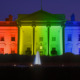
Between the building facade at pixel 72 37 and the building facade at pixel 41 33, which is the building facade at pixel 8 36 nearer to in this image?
the building facade at pixel 41 33

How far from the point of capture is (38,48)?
5153 cm

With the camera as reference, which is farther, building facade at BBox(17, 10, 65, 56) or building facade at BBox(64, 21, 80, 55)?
building facade at BBox(64, 21, 80, 55)

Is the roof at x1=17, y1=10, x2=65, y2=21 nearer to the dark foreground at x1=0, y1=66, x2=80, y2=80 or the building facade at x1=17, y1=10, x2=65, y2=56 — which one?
the building facade at x1=17, y1=10, x2=65, y2=56

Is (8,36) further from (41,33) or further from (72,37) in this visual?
(72,37)

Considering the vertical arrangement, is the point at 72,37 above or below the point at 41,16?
below

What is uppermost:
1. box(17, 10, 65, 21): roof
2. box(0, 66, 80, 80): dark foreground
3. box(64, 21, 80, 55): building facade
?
box(17, 10, 65, 21): roof

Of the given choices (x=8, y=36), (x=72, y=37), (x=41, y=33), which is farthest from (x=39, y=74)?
(x=8, y=36)

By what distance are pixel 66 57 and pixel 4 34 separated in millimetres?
19229

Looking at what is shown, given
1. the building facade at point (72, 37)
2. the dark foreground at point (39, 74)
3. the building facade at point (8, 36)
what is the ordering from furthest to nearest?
the building facade at point (8, 36) < the building facade at point (72, 37) < the dark foreground at point (39, 74)

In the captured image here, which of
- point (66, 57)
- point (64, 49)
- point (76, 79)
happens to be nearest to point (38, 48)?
point (64, 49)

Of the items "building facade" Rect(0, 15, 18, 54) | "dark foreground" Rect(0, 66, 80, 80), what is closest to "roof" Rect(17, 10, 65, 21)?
"building facade" Rect(0, 15, 18, 54)

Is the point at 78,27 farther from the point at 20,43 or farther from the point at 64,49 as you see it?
the point at 20,43

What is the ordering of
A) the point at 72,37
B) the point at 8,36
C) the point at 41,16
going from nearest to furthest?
the point at 41,16
the point at 72,37
the point at 8,36

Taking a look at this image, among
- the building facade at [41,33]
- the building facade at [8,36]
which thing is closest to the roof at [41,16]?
the building facade at [41,33]
